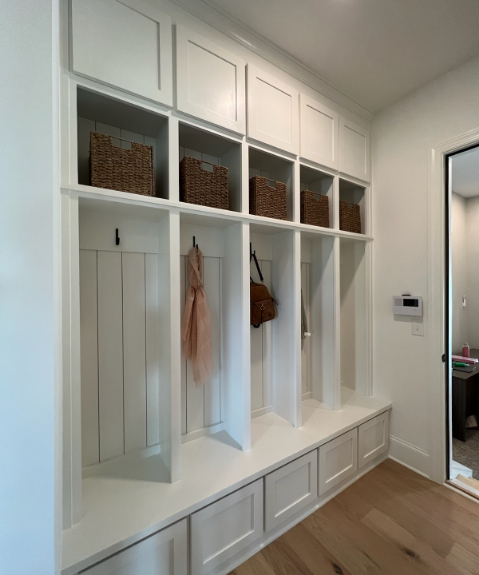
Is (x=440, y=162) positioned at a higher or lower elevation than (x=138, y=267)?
higher

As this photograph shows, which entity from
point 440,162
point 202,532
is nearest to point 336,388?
point 202,532

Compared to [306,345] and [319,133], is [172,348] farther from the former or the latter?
[319,133]

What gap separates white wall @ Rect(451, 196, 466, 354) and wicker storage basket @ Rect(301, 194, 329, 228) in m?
2.02

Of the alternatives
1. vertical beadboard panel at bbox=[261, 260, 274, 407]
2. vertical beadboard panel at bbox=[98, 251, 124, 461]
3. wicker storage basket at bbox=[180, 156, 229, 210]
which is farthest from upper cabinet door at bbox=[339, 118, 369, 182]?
vertical beadboard panel at bbox=[98, 251, 124, 461]

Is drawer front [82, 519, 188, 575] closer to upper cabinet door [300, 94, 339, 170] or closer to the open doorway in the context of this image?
the open doorway

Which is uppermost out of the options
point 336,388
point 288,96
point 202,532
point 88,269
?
point 288,96

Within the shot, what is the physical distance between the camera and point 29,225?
2.07 ft

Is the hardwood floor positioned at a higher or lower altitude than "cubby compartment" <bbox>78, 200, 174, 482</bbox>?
lower

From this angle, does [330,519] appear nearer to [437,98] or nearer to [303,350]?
[303,350]

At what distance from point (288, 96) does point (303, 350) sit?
184 cm

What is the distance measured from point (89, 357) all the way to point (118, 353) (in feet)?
0.45

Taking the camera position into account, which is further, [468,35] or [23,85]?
[468,35]

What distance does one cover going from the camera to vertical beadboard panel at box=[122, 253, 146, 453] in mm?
1421

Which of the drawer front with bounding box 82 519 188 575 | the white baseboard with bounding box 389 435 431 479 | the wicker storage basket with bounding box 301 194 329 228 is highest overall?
the wicker storage basket with bounding box 301 194 329 228
